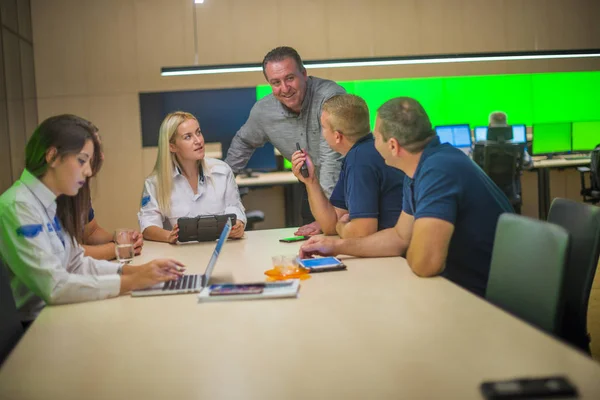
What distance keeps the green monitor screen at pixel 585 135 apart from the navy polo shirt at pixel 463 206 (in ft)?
20.9

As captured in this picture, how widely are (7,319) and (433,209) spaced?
1.28 m

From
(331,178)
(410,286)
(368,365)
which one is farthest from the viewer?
(331,178)

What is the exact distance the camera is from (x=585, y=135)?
8078mm

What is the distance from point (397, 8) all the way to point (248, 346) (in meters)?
6.89

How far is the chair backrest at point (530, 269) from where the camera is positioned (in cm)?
172

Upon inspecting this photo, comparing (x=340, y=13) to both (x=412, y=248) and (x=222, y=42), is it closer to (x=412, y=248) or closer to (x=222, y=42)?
(x=222, y=42)

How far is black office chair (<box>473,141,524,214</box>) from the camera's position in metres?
6.50

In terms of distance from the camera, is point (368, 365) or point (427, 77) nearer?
point (368, 365)

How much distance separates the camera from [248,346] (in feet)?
4.79

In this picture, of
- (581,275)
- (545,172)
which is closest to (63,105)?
(545,172)

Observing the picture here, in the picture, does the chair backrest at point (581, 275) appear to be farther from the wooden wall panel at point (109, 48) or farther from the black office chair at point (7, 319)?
the wooden wall panel at point (109, 48)

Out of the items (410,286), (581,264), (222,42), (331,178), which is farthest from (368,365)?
(222,42)

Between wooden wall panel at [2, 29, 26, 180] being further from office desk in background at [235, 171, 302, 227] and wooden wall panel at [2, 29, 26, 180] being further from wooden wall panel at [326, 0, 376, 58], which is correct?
wooden wall panel at [326, 0, 376, 58]

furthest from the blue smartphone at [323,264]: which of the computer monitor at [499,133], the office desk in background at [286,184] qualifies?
the computer monitor at [499,133]
